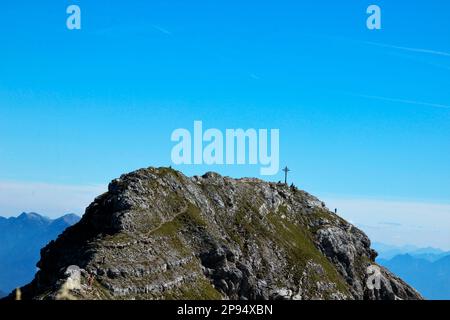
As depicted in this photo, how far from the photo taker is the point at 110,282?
Answer: 6038 inches

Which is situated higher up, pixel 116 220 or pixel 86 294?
pixel 116 220
